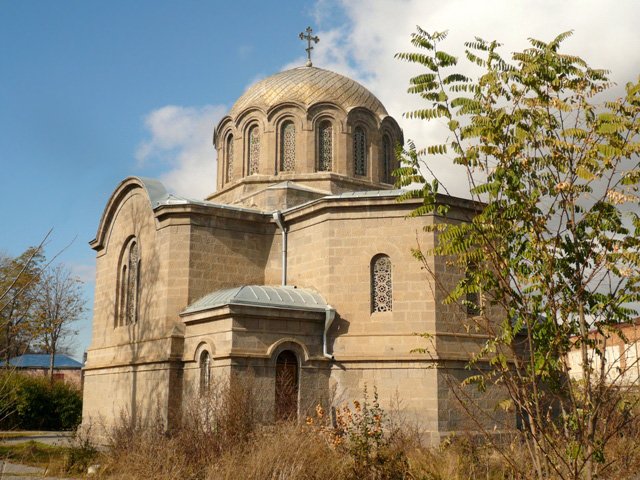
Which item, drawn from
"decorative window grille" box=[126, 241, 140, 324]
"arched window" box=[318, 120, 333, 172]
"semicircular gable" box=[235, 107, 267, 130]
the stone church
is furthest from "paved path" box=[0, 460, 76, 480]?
"semicircular gable" box=[235, 107, 267, 130]

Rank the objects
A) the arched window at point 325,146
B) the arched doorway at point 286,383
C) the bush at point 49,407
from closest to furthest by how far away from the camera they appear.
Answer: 1. the arched doorway at point 286,383
2. the arched window at point 325,146
3. the bush at point 49,407

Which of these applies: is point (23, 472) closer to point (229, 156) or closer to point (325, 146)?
point (229, 156)

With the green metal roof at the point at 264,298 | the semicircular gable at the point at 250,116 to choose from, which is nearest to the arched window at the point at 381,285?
the green metal roof at the point at 264,298

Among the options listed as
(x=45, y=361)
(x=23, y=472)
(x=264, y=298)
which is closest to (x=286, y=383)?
(x=264, y=298)

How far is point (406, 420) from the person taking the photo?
47.6 ft

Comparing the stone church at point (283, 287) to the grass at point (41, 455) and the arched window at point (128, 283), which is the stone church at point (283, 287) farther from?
the grass at point (41, 455)

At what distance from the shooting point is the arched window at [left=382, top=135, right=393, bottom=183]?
2111 centimetres

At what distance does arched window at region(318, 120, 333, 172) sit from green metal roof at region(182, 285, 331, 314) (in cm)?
498

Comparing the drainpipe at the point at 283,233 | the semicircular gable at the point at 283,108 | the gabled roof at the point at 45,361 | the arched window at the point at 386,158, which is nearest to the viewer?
the drainpipe at the point at 283,233

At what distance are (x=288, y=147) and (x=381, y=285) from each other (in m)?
6.32

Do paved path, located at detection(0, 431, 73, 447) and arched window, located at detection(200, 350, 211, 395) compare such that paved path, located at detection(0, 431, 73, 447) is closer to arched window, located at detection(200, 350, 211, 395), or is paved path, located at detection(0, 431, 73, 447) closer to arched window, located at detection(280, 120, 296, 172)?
arched window, located at detection(200, 350, 211, 395)

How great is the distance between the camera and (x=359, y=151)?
67.6ft

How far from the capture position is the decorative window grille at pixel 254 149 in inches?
808

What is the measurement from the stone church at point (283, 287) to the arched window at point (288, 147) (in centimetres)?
4
